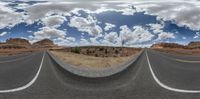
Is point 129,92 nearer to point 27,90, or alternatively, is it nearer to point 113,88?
point 113,88

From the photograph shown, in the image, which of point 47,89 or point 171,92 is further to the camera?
point 47,89

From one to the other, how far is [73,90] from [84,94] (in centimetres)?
98

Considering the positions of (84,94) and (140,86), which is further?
(140,86)

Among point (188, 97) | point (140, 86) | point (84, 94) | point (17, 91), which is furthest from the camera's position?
point (140, 86)

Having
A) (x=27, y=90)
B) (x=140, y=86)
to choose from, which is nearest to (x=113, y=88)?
(x=140, y=86)

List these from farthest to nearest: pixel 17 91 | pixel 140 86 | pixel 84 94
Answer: pixel 140 86
pixel 17 91
pixel 84 94

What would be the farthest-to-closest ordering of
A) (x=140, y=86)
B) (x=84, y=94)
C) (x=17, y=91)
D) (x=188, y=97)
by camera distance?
(x=140, y=86) → (x=17, y=91) → (x=84, y=94) → (x=188, y=97)

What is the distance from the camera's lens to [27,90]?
37.3 feet

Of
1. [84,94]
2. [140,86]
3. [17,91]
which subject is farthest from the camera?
[140,86]

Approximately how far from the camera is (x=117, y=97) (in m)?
9.73

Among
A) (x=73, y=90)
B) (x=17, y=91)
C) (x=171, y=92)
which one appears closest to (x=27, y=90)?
(x=17, y=91)

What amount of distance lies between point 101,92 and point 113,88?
97 cm

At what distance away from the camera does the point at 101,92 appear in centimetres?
1078

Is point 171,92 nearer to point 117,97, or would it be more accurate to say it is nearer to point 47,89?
point 117,97
